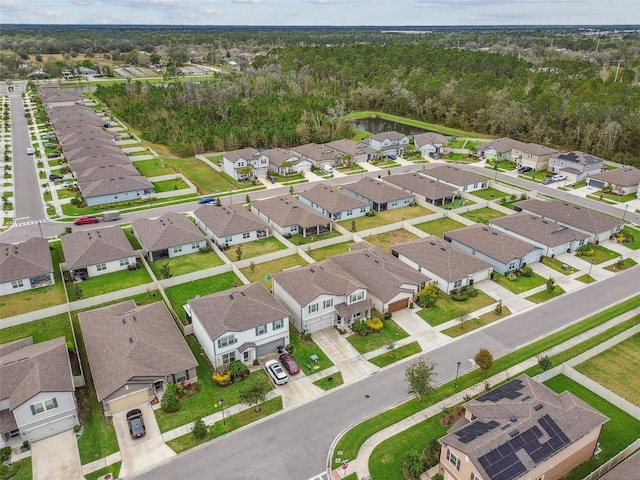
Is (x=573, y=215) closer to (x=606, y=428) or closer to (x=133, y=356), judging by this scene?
(x=606, y=428)

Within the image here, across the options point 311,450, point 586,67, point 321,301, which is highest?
point 586,67

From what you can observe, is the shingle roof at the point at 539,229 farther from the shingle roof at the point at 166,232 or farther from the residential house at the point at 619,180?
the shingle roof at the point at 166,232

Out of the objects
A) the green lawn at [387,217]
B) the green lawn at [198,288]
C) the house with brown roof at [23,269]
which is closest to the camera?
the green lawn at [198,288]

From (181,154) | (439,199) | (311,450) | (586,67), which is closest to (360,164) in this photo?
(439,199)

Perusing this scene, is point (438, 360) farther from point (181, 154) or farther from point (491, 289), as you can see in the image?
Result: point (181, 154)

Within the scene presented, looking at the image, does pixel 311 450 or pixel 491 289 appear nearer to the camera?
pixel 311 450

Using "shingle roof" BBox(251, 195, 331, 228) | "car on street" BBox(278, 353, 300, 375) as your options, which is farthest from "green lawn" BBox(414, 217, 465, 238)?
"car on street" BBox(278, 353, 300, 375)

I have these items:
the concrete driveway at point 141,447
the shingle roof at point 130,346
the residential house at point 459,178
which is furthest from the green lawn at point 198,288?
the residential house at point 459,178
